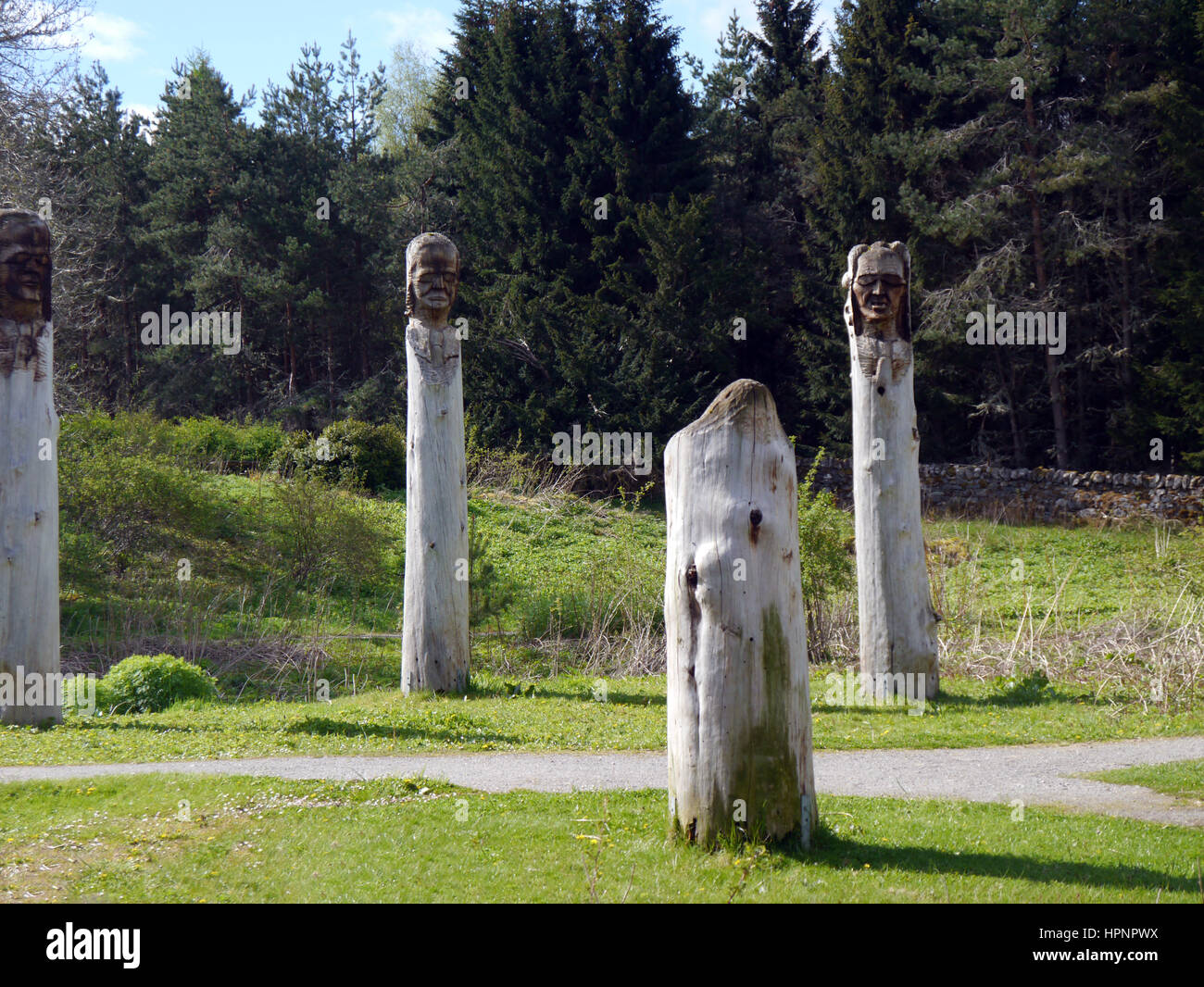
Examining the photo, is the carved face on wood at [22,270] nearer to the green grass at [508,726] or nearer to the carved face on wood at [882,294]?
the green grass at [508,726]

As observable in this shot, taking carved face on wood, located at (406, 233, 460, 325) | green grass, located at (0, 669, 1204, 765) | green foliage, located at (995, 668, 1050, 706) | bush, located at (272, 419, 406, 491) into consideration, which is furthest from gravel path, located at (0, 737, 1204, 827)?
bush, located at (272, 419, 406, 491)

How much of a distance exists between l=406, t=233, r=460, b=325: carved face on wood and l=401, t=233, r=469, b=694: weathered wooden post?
0.5 inches

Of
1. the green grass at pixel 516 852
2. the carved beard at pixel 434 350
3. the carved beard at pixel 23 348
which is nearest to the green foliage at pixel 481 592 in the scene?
the carved beard at pixel 434 350

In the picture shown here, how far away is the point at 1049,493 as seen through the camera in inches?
1049

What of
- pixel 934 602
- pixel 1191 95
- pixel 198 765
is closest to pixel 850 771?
pixel 198 765

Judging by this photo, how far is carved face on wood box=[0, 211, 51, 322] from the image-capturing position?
Answer: 10352mm

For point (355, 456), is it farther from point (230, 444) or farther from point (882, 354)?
point (882, 354)

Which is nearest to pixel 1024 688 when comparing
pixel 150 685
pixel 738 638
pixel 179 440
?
pixel 738 638

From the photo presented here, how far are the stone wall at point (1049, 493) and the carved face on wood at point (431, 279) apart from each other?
16247 millimetres

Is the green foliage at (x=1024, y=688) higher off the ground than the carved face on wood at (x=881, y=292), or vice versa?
the carved face on wood at (x=881, y=292)

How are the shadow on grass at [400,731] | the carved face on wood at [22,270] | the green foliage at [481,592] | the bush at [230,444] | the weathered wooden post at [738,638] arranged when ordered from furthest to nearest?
the bush at [230,444] → the green foliage at [481,592] → the carved face on wood at [22,270] → the shadow on grass at [400,731] → the weathered wooden post at [738,638]

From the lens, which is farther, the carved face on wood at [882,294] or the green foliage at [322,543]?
the green foliage at [322,543]

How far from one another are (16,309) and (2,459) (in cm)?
144

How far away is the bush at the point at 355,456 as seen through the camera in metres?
24.9
